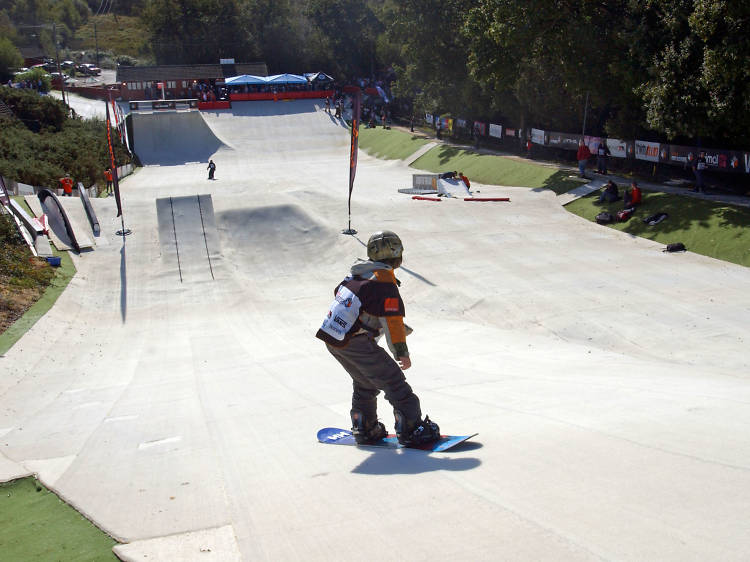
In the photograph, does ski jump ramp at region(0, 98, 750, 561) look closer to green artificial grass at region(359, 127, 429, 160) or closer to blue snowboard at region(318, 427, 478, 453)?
blue snowboard at region(318, 427, 478, 453)

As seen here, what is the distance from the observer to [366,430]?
537 cm

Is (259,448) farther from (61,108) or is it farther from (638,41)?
(61,108)

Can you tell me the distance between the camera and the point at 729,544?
301 cm

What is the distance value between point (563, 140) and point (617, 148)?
4.86 m

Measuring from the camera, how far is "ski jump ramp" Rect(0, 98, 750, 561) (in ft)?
11.6

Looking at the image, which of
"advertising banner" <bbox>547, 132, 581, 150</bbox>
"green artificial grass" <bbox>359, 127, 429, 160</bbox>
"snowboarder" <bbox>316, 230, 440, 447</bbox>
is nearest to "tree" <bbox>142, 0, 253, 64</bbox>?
"green artificial grass" <bbox>359, 127, 429, 160</bbox>

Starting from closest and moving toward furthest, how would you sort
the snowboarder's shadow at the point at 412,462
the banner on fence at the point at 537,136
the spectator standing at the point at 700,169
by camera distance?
the snowboarder's shadow at the point at 412,462
the spectator standing at the point at 700,169
the banner on fence at the point at 537,136

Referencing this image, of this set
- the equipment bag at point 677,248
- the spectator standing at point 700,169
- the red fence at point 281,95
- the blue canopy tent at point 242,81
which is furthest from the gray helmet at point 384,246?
the red fence at point 281,95

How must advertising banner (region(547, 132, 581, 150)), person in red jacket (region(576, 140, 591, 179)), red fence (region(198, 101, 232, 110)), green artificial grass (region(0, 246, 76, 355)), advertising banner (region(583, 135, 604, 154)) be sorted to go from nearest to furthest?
green artificial grass (region(0, 246, 76, 355))
person in red jacket (region(576, 140, 591, 179))
advertising banner (region(583, 135, 604, 154))
advertising banner (region(547, 132, 581, 150))
red fence (region(198, 101, 232, 110))

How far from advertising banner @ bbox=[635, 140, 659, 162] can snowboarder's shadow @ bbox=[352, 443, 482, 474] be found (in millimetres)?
24743

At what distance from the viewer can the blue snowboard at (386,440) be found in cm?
493

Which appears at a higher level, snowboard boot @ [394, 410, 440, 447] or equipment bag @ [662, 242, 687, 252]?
snowboard boot @ [394, 410, 440, 447]

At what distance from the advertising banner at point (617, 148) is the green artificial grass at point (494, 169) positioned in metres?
2.14

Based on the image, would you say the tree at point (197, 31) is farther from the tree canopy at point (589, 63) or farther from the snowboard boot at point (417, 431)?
the snowboard boot at point (417, 431)
